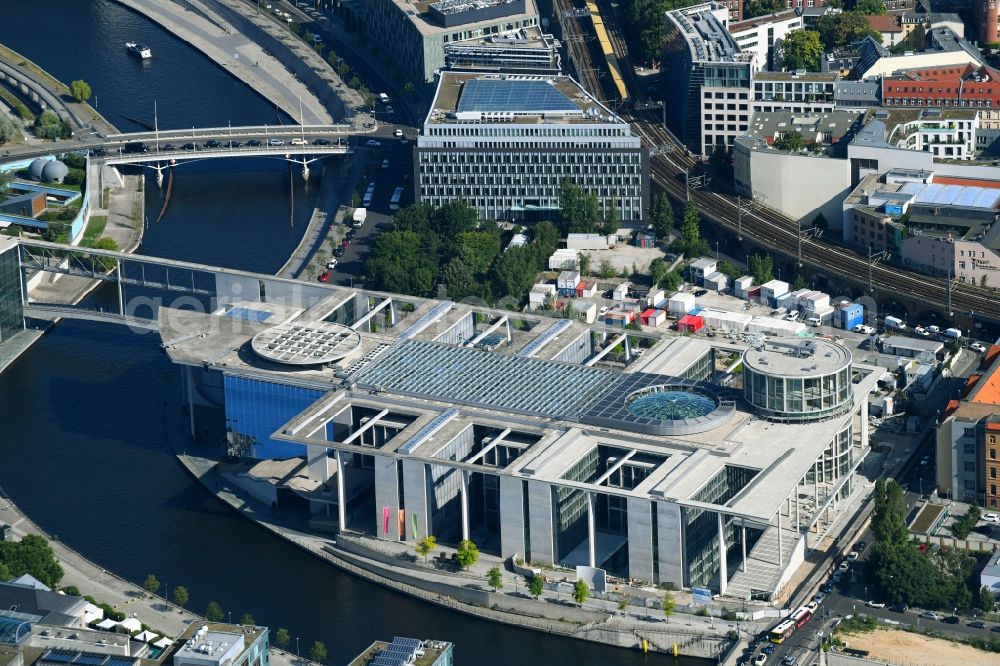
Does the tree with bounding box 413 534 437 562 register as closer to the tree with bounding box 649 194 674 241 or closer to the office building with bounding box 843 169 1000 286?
the tree with bounding box 649 194 674 241

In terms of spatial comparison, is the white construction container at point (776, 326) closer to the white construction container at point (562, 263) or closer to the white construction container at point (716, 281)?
the white construction container at point (716, 281)

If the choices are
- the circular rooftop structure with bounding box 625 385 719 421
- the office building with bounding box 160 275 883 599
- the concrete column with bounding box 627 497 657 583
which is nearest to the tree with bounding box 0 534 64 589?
the office building with bounding box 160 275 883 599

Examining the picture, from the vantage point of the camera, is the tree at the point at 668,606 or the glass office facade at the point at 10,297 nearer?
the tree at the point at 668,606

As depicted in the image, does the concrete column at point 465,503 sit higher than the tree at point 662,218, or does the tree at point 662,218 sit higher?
the tree at point 662,218

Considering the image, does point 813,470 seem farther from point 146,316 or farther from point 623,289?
point 146,316

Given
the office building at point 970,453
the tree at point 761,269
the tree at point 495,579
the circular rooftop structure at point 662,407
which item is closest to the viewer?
the tree at point 495,579

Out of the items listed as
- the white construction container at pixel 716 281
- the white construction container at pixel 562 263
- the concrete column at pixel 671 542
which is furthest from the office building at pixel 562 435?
the white construction container at pixel 562 263

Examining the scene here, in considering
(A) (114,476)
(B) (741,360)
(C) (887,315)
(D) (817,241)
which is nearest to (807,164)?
(D) (817,241)

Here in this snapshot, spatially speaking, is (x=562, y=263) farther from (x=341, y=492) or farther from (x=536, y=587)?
(x=536, y=587)
